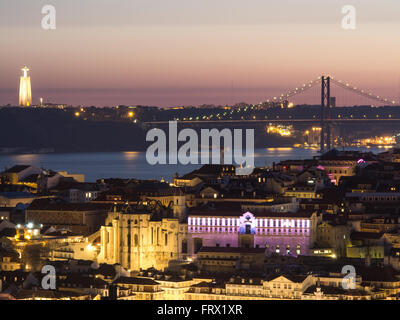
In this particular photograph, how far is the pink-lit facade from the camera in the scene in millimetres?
23453

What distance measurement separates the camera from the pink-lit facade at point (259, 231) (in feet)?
76.9

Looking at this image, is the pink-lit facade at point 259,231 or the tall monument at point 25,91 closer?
the pink-lit facade at point 259,231

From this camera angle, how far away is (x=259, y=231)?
941 inches

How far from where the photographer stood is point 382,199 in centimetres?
2898

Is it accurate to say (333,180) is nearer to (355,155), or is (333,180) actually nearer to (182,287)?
(355,155)

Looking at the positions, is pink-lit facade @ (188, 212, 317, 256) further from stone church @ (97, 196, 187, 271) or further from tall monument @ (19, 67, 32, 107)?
tall monument @ (19, 67, 32, 107)

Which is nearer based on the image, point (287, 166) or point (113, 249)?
point (113, 249)

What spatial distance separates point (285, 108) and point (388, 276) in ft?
148

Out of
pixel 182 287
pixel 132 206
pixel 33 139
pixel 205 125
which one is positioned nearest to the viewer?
pixel 182 287

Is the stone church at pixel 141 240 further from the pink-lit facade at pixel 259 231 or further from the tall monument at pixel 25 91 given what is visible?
the tall monument at pixel 25 91

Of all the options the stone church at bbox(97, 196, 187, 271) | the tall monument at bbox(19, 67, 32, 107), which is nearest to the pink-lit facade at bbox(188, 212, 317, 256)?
the stone church at bbox(97, 196, 187, 271)

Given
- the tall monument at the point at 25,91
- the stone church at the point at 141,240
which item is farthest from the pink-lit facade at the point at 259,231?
the tall monument at the point at 25,91

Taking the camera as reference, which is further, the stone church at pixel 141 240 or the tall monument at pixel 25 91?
the tall monument at pixel 25 91
